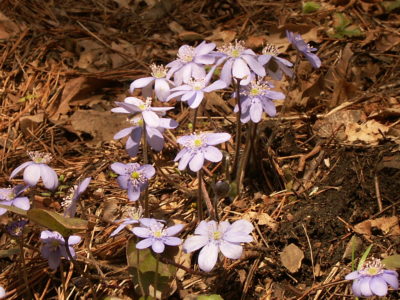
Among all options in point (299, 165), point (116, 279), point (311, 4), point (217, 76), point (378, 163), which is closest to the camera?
point (116, 279)

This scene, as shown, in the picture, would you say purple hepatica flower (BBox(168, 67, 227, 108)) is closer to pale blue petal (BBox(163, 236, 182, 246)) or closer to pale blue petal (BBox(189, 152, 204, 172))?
pale blue petal (BBox(189, 152, 204, 172))

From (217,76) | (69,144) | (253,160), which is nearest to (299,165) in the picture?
(253,160)

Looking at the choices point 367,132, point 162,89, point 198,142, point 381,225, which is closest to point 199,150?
point 198,142

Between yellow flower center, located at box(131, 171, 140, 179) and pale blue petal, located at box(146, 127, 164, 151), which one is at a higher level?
pale blue petal, located at box(146, 127, 164, 151)

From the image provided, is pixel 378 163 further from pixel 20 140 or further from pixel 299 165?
pixel 20 140

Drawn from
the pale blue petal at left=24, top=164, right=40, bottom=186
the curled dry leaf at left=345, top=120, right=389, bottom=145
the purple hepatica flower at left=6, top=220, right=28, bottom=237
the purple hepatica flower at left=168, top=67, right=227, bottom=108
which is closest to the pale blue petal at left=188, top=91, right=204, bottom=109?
the purple hepatica flower at left=168, top=67, right=227, bottom=108
